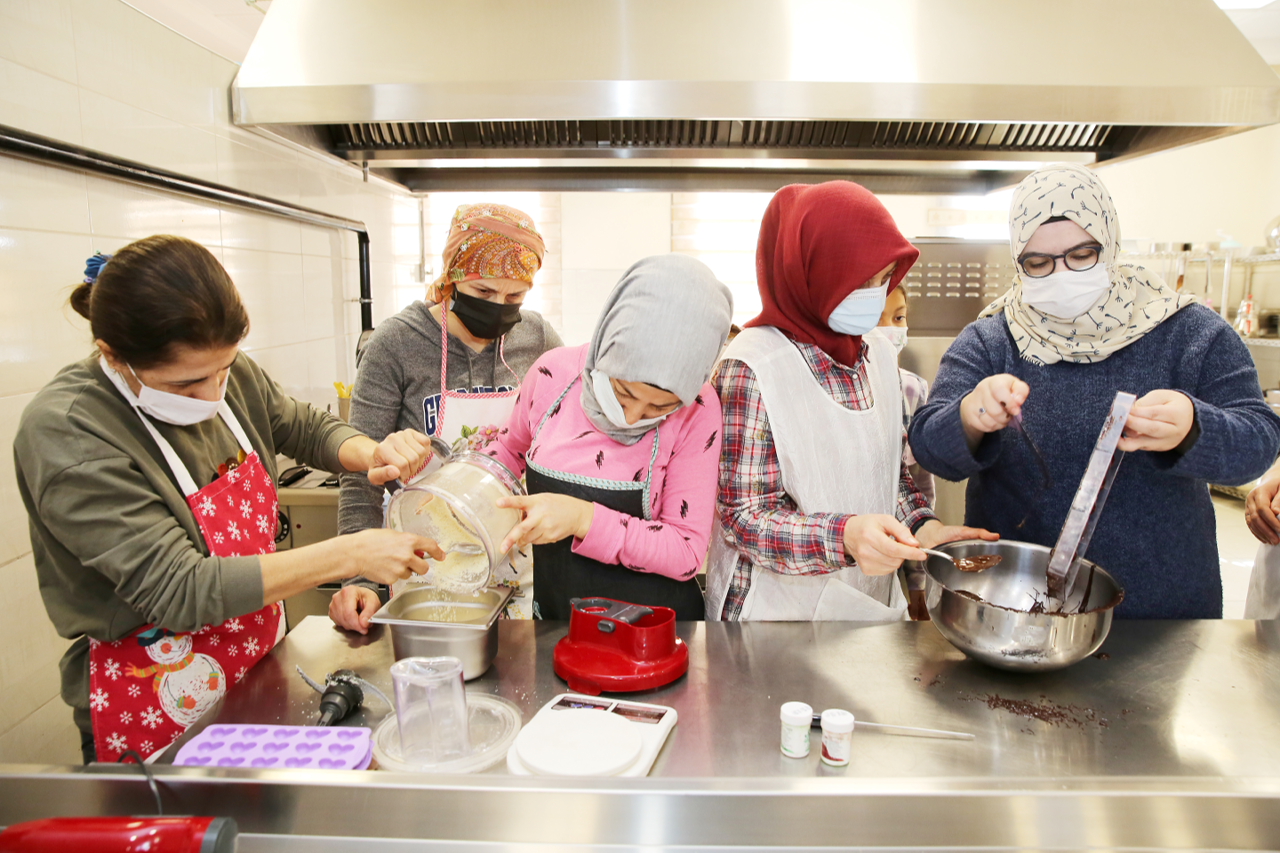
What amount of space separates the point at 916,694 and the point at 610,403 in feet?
2.16

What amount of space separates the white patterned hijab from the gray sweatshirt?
3.93ft

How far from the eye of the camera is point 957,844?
0.88 m

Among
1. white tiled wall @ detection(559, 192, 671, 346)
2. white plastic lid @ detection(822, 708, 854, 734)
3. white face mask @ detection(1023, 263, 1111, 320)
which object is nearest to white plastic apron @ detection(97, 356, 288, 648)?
white plastic lid @ detection(822, 708, 854, 734)

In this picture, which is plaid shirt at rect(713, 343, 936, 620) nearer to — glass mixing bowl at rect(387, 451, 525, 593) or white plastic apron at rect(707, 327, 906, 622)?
white plastic apron at rect(707, 327, 906, 622)

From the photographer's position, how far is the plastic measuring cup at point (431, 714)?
3.18 feet

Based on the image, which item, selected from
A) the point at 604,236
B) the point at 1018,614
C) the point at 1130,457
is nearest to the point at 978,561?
the point at 1018,614

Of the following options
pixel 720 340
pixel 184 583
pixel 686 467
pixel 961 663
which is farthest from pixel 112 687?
pixel 961 663

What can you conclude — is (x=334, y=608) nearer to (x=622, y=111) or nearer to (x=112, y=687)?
(x=112, y=687)

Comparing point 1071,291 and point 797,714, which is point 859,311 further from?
point 797,714

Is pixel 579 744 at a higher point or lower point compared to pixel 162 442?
lower

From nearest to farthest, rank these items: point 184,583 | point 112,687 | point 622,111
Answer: point 184,583, point 112,687, point 622,111

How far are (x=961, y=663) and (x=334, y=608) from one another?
110 cm

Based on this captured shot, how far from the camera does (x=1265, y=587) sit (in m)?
1.42

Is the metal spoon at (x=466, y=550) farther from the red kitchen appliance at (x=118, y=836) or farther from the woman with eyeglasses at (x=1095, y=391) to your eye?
the woman with eyeglasses at (x=1095, y=391)
